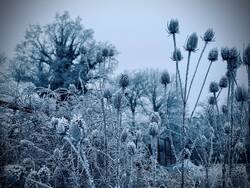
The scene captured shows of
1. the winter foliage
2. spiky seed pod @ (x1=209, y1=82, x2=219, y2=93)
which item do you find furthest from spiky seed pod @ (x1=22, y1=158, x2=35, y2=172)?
spiky seed pod @ (x1=209, y1=82, x2=219, y2=93)

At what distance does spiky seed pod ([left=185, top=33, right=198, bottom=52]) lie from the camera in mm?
1792

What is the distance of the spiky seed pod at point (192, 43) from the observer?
1.79 m

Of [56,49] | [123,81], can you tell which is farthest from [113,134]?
[56,49]

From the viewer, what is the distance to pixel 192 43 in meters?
1.79

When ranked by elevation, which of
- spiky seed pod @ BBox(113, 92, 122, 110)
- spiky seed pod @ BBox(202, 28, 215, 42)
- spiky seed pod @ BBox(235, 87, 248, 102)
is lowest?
spiky seed pod @ BBox(113, 92, 122, 110)

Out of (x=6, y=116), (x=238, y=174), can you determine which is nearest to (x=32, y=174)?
(x=6, y=116)

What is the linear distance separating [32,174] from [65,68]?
9768mm

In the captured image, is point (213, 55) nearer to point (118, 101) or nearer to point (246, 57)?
point (246, 57)

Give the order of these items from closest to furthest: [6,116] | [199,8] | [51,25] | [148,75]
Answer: [6,116], [199,8], [51,25], [148,75]

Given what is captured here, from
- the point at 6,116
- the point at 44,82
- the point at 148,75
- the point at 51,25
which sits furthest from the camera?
the point at 148,75

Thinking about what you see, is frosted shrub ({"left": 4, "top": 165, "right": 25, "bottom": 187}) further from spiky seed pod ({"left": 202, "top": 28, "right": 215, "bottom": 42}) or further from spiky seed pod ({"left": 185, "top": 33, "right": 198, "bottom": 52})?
spiky seed pod ({"left": 202, "top": 28, "right": 215, "bottom": 42})

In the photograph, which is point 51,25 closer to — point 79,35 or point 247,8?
point 79,35

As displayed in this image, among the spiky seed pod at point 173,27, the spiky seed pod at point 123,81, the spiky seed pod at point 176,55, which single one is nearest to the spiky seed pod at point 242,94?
the spiky seed pod at point 176,55

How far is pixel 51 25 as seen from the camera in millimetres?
11852
